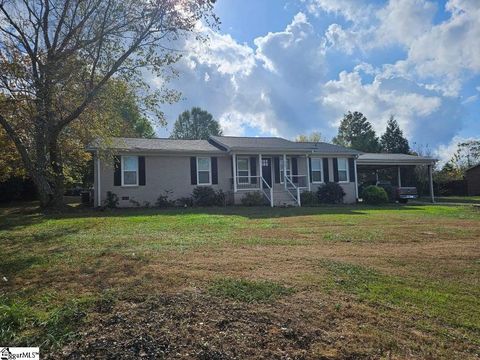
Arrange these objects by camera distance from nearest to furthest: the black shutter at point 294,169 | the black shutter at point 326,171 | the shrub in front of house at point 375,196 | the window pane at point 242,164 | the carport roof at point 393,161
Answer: the window pane at point 242,164 → the shrub in front of house at point 375,196 → the black shutter at point 294,169 → the black shutter at point 326,171 → the carport roof at point 393,161

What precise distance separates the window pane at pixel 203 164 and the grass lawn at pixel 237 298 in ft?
39.3

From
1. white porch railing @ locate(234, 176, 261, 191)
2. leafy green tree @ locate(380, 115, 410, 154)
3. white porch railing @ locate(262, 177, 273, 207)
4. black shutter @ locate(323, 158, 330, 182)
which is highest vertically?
leafy green tree @ locate(380, 115, 410, 154)

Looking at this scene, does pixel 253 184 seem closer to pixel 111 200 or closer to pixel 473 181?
pixel 111 200

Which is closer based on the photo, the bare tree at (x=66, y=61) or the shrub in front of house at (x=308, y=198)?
the bare tree at (x=66, y=61)

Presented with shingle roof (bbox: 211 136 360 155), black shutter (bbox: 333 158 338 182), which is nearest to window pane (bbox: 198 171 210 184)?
shingle roof (bbox: 211 136 360 155)

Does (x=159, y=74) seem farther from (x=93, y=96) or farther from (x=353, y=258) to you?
(x=353, y=258)

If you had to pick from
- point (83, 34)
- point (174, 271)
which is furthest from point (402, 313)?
point (83, 34)

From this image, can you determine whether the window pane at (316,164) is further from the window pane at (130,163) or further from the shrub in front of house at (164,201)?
the window pane at (130,163)

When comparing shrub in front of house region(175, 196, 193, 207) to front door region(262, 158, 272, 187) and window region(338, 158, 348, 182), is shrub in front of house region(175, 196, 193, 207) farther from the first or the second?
window region(338, 158, 348, 182)

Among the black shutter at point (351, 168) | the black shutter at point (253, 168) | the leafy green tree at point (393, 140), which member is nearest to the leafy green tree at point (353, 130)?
the leafy green tree at point (393, 140)

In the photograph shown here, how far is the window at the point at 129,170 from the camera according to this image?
58.6 ft

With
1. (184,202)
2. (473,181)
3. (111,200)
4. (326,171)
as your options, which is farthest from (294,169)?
(473,181)

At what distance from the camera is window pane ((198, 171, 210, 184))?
19484 millimetres

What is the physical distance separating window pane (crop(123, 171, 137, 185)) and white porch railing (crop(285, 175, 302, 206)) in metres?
8.14
